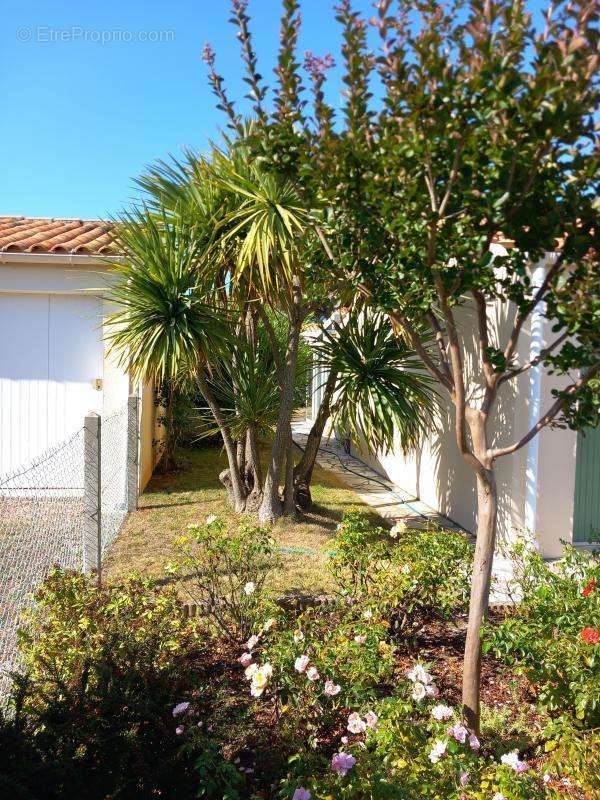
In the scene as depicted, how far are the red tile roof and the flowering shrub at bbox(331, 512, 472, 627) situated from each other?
16.5ft

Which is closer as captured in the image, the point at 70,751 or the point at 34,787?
the point at 34,787

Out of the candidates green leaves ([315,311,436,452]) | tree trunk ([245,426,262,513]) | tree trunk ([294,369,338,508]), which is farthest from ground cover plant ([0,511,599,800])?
tree trunk ([294,369,338,508])

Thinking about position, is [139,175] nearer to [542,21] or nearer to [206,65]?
[206,65]

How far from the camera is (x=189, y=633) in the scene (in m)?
3.93

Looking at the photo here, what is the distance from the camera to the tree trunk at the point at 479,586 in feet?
9.64

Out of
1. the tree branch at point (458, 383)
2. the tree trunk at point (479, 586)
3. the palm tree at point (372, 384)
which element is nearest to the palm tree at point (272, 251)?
the palm tree at point (372, 384)

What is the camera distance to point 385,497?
9727mm

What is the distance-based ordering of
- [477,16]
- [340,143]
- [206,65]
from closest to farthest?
[477,16], [340,143], [206,65]

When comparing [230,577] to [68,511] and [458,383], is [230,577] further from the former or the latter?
[68,511]

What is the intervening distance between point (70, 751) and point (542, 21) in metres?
3.13

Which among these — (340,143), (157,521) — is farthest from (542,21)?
(157,521)

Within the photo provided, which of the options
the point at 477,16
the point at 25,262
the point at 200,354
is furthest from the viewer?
the point at 25,262

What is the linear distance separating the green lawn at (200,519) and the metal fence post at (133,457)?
0.67 ft

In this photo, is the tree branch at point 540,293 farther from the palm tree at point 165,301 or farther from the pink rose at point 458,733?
the palm tree at point 165,301
